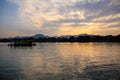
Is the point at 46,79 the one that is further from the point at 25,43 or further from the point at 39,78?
the point at 25,43

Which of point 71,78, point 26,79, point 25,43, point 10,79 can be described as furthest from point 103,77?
point 25,43

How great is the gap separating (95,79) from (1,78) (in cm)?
1322

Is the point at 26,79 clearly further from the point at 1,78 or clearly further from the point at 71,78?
the point at 71,78

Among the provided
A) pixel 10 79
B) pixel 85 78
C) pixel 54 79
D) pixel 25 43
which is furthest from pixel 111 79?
pixel 25 43

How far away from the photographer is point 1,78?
86.1ft

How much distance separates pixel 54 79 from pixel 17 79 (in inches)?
202

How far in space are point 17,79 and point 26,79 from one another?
4.19 feet

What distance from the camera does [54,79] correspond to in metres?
25.8

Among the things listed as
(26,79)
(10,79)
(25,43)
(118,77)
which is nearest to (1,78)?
(10,79)

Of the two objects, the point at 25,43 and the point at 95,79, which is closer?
the point at 95,79

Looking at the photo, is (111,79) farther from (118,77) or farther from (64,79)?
(64,79)

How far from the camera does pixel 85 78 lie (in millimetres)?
26484

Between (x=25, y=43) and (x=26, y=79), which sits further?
(x=25, y=43)

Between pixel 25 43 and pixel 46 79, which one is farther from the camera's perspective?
pixel 25 43
